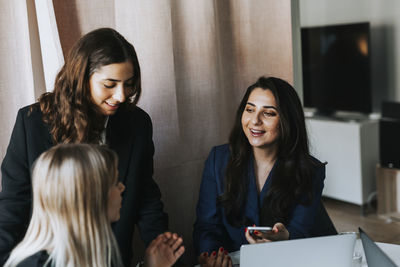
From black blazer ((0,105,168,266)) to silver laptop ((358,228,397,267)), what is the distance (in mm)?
753

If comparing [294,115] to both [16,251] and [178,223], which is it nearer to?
[178,223]

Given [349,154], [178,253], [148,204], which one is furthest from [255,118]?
[349,154]

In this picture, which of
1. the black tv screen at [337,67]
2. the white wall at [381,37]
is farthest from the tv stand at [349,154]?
the white wall at [381,37]

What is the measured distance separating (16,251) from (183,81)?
3.55 feet

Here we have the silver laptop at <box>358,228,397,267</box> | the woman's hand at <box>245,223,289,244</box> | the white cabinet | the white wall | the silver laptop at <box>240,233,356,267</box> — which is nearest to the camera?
the silver laptop at <box>358,228,397,267</box>

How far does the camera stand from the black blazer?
5.01 feet

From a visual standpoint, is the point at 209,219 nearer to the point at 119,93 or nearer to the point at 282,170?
the point at 282,170

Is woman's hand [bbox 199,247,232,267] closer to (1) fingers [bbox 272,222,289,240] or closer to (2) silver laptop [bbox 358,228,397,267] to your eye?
(1) fingers [bbox 272,222,289,240]

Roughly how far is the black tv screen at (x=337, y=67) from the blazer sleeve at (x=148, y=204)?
2897 millimetres

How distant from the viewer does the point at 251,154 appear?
79.4 inches

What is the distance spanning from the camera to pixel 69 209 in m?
1.18

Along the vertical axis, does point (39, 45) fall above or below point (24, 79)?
above

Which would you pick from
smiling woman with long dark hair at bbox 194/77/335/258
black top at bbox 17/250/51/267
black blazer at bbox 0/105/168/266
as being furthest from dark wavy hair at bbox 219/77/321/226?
black top at bbox 17/250/51/267

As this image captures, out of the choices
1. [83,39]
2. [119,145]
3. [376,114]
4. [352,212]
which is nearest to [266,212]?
[119,145]
